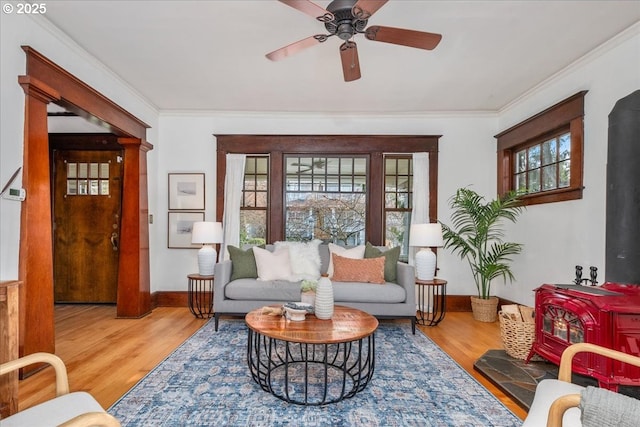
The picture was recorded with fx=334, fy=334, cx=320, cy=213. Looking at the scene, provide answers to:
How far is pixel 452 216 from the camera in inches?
180

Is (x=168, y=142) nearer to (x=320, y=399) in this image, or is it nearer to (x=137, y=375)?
(x=137, y=375)

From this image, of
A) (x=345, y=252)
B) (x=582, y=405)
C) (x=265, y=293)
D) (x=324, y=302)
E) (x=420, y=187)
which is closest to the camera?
(x=582, y=405)

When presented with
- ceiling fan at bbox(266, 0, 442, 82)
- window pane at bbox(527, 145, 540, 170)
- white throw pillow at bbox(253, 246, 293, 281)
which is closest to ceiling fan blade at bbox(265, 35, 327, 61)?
ceiling fan at bbox(266, 0, 442, 82)

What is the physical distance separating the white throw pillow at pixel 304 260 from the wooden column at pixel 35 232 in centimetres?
215

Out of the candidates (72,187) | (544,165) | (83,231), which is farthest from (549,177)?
(72,187)

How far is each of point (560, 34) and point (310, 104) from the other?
263 cm

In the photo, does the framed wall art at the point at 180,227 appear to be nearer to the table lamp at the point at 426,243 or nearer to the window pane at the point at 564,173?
the table lamp at the point at 426,243

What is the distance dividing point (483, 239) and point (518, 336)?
1662 mm

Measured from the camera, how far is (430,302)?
4.35 m

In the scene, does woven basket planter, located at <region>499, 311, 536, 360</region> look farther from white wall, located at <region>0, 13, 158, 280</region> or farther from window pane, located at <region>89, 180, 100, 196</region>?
window pane, located at <region>89, 180, 100, 196</region>

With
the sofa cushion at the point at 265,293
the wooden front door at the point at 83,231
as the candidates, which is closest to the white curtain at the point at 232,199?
the sofa cushion at the point at 265,293

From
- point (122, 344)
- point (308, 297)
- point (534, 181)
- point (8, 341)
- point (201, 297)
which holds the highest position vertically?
point (534, 181)

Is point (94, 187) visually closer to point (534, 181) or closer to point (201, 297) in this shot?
point (201, 297)

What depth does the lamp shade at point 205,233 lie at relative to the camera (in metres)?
4.00
